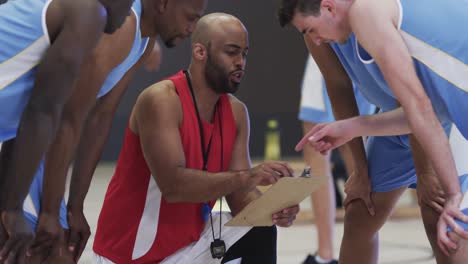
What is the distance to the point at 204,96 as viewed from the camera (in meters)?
3.23

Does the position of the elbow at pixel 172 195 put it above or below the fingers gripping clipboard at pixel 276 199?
below

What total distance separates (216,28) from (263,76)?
6.36 meters

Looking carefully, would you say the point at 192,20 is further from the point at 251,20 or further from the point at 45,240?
the point at 251,20

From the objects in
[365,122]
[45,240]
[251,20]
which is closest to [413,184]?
[365,122]

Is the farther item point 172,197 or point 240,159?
point 240,159

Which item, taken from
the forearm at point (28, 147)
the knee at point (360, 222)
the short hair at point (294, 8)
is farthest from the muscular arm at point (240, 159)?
the forearm at point (28, 147)

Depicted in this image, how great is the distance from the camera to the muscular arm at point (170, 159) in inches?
118

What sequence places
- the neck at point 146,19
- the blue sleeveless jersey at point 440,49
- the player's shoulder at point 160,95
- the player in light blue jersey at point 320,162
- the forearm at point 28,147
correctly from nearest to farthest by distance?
the forearm at point 28,147 < the blue sleeveless jersey at point 440,49 < the neck at point 146,19 < the player's shoulder at point 160,95 < the player in light blue jersey at point 320,162

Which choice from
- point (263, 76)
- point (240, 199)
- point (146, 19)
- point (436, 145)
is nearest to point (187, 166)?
point (240, 199)

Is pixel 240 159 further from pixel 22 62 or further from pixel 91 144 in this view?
pixel 22 62

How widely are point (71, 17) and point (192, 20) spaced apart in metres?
0.83

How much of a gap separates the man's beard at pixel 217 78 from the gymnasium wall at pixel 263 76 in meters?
5.90

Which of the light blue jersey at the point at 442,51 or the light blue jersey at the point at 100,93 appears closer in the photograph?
the light blue jersey at the point at 442,51

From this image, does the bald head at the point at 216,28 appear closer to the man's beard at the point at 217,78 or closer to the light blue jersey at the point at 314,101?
the man's beard at the point at 217,78
